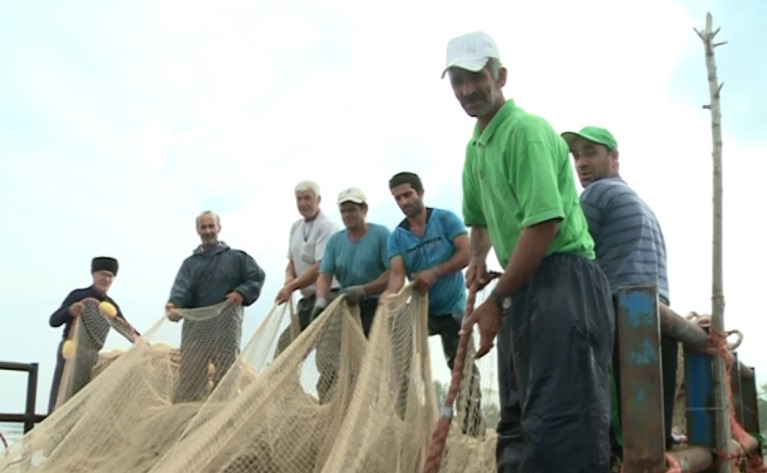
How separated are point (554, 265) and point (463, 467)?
211cm

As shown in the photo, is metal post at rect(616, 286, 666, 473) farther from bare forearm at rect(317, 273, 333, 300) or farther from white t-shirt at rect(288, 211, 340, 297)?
white t-shirt at rect(288, 211, 340, 297)

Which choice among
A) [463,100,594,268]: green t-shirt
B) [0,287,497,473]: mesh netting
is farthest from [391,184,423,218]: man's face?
[463,100,594,268]: green t-shirt

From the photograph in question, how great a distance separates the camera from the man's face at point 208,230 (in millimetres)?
7164

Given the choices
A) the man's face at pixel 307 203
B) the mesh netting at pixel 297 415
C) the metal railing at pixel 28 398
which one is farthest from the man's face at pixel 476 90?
the metal railing at pixel 28 398

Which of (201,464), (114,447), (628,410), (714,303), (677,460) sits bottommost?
(114,447)

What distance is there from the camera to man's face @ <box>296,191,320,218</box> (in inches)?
258

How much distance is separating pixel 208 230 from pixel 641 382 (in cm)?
526

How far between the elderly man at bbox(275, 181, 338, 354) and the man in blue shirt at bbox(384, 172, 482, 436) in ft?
3.48

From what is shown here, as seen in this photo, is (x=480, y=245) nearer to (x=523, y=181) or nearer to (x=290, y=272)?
(x=523, y=181)

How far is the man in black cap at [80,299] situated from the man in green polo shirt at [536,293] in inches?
210

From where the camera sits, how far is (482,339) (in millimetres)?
2654

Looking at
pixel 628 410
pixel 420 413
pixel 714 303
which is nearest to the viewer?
pixel 628 410

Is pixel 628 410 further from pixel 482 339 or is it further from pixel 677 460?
pixel 482 339

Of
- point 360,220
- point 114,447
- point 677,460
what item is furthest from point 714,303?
point 114,447
